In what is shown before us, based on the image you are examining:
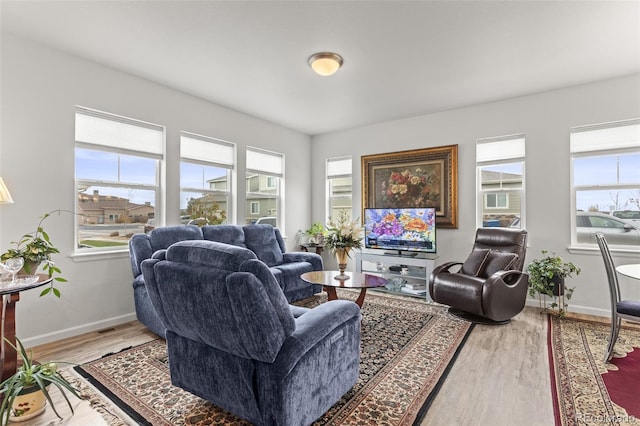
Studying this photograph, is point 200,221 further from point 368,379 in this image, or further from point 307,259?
point 368,379

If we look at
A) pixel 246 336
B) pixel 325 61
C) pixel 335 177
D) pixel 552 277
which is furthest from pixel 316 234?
pixel 246 336

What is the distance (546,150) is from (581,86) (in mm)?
825

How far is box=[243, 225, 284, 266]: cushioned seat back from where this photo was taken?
14.8ft

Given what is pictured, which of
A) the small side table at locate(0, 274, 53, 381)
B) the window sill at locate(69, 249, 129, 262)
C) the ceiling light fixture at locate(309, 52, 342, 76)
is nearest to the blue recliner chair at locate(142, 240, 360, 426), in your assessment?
the small side table at locate(0, 274, 53, 381)

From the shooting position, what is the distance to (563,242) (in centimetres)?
404

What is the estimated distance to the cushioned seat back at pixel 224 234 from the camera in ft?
13.3

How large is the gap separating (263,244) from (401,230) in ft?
6.89

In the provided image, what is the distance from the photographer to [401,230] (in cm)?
488

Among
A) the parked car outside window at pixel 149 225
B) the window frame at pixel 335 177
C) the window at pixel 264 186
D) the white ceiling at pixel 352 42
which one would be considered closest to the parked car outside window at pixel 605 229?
the white ceiling at pixel 352 42

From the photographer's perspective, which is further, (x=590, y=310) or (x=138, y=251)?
(x=590, y=310)

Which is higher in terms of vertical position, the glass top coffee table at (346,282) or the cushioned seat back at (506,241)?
the cushioned seat back at (506,241)

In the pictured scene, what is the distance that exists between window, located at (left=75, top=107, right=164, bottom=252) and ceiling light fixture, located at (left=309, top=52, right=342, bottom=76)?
2.18 m

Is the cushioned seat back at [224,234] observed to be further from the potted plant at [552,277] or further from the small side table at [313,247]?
the potted plant at [552,277]

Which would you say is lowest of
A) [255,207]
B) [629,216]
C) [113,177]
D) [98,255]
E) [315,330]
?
[315,330]
